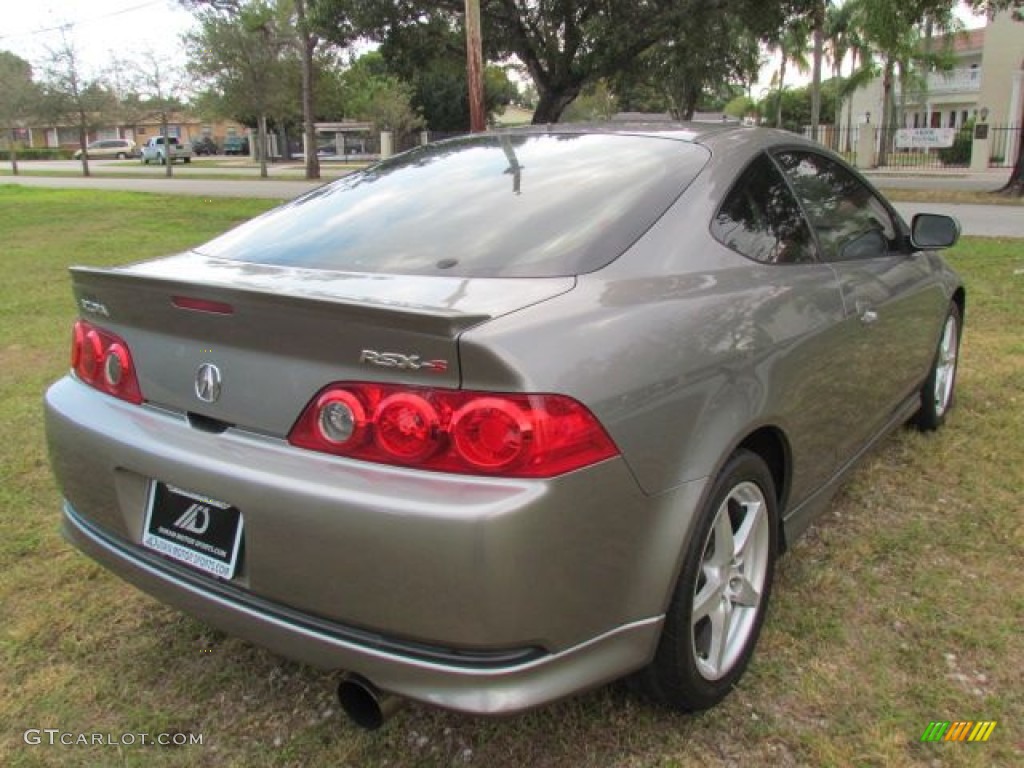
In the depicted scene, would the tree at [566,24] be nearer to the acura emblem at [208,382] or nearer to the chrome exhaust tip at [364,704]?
the acura emblem at [208,382]

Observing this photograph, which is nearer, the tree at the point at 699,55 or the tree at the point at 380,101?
the tree at the point at 699,55

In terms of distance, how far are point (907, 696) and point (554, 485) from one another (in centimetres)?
135

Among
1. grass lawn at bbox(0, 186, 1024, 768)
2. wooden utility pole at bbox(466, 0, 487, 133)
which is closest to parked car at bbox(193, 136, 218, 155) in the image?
wooden utility pole at bbox(466, 0, 487, 133)

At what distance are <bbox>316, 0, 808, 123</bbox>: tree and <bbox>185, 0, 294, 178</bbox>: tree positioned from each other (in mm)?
10071

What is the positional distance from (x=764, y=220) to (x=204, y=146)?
2420 inches

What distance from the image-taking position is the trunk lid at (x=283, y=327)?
6.03 feet

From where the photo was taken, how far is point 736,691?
247 cm

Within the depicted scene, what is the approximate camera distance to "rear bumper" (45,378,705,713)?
1.76 m

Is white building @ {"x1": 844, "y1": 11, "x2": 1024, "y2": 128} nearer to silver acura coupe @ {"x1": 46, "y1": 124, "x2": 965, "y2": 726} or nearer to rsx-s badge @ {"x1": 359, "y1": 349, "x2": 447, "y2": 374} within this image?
silver acura coupe @ {"x1": 46, "y1": 124, "x2": 965, "y2": 726}

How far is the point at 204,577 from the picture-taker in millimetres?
2137

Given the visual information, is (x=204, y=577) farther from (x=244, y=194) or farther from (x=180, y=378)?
(x=244, y=194)

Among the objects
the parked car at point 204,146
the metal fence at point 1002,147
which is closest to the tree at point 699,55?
the metal fence at point 1002,147

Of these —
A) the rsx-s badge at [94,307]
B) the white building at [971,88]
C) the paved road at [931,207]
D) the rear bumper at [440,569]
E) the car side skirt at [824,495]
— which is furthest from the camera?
the white building at [971,88]

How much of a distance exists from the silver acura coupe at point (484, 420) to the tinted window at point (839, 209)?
0.61ft
